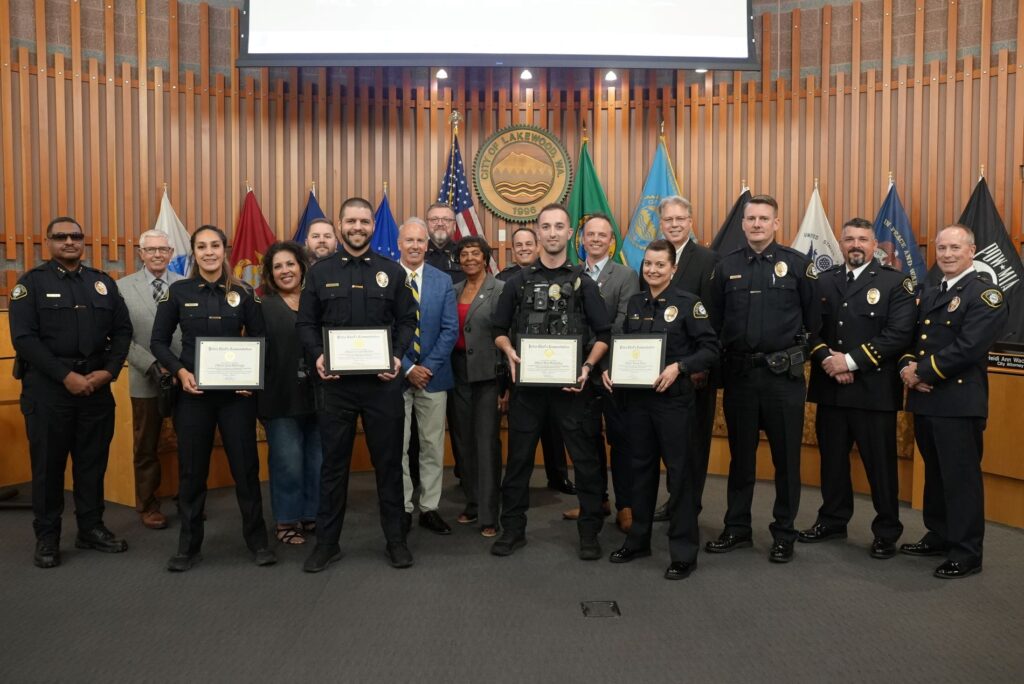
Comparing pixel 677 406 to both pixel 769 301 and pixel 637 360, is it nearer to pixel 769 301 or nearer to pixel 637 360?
pixel 637 360

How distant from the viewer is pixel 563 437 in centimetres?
386

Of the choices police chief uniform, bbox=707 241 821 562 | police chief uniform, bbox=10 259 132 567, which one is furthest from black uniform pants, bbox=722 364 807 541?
police chief uniform, bbox=10 259 132 567

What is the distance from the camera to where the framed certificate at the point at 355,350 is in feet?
11.5

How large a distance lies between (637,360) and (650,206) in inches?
145

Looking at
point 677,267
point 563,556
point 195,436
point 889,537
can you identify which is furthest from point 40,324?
point 889,537

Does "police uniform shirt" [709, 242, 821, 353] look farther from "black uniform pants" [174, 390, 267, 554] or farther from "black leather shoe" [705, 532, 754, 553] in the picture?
"black uniform pants" [174, 390, 267, 554]

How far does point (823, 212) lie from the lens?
6715 mm

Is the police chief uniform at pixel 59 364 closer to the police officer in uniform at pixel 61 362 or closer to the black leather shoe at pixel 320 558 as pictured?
the police officer in uniform at pixel 61 362

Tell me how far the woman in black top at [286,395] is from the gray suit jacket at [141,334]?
2.57ft

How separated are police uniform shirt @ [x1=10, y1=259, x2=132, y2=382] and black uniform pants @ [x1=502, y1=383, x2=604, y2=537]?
202 cm

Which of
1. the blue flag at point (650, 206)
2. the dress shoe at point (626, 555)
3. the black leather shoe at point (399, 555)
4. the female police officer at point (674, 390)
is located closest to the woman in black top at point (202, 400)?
the black leather shoe at point (399, 555)

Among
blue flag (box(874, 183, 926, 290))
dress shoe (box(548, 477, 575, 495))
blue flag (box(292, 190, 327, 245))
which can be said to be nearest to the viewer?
dress shoe (box(548, 477, 575, 495))

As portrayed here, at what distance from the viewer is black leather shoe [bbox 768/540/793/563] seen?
12.5ft

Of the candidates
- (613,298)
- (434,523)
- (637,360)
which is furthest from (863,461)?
(434,523)
